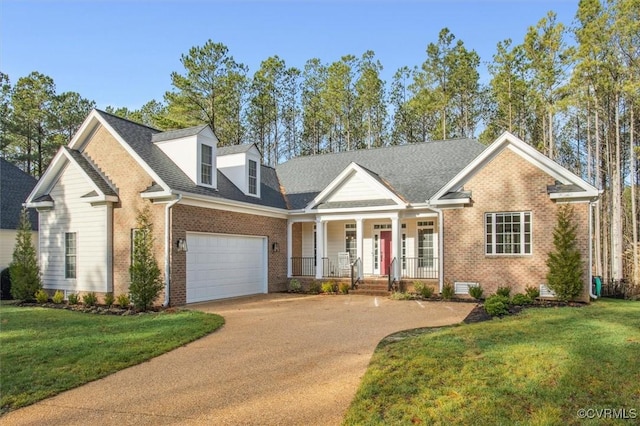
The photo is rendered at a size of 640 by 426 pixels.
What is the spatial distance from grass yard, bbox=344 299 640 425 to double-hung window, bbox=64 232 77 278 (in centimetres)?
1200

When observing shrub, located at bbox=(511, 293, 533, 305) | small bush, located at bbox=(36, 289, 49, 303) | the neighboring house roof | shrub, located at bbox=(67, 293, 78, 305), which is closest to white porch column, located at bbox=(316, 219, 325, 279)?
shrub, located at bbox=(511, 293, 533, 305)

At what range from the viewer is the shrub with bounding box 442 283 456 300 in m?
14.6

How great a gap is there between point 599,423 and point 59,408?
587 cm

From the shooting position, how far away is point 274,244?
17656mm

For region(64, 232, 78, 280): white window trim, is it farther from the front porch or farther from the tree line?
the tree line

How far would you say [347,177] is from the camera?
1770 cm

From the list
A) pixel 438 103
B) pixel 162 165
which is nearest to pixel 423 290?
pixel 162 165

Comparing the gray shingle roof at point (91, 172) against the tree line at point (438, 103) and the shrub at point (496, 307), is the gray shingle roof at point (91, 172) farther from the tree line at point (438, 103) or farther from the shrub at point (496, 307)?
the tree line at point (438, 103)

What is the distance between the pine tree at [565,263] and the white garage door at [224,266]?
400 inches

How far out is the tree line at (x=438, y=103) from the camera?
21.8 metres

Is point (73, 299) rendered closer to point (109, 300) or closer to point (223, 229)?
point (109, 300)

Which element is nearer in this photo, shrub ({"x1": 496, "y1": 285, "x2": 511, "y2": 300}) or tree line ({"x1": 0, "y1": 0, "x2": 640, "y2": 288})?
shrub ({"x1": 496, "y1": 285, "x2": 511, "y2": 300})

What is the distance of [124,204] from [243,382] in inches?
395

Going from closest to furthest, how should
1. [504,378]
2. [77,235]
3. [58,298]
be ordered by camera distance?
[504,378] < [58,298] < [77,235]
